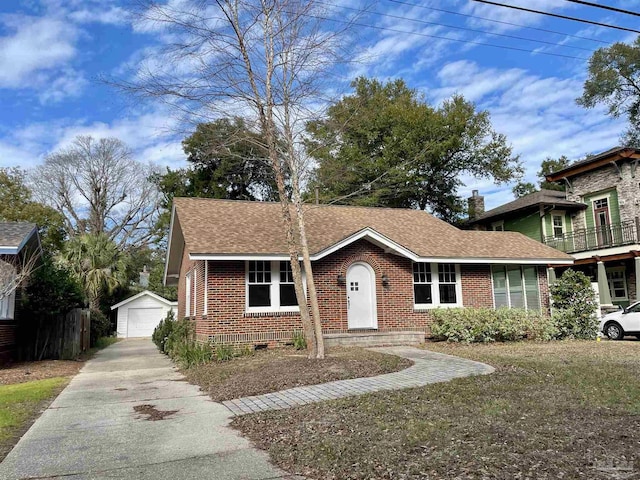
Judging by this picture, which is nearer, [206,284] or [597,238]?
[206,284]

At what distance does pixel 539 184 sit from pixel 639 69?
12.9 metres

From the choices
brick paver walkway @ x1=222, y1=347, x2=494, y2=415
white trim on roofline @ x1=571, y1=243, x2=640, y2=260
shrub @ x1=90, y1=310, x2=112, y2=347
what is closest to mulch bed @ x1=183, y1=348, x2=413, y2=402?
brick paver walkway @ x1=222, y1=347, x2=494, y2=415

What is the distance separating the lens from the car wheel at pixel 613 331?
17136 millimetres

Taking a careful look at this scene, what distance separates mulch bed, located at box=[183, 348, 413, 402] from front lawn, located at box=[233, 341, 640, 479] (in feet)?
5.64

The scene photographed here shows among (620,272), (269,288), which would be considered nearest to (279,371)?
(269,288)

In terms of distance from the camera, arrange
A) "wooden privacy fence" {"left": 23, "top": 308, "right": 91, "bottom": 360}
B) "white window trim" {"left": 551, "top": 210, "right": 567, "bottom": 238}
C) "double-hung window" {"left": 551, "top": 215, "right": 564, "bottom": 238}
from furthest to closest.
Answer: "double-hung window" {"left": 551, "top": 215, "right": 564, "bottom": 238} → "white window trim" {"left": 551, "top": 210, "right": 567, "bottom": 238} → "wooden privacy fence" {"left": 23, "top": 308, "right": 91, "bottom": 360}

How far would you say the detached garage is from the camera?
35.4 m

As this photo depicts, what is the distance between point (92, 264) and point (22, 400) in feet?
79.9

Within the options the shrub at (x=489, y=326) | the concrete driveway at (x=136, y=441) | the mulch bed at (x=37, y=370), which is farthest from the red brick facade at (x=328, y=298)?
the concrete driveway at (x=136, y=441)

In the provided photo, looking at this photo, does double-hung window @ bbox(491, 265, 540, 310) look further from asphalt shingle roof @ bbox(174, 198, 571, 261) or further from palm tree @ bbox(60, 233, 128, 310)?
palm tree @ bbox(60, 233, 128, 310)

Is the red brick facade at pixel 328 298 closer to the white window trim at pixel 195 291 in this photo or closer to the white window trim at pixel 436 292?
the white window trim at pixel 195 291

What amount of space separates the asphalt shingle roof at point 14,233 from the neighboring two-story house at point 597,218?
21429 mm

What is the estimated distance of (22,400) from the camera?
8.80m

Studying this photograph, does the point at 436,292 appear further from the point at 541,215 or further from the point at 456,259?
the point at 541,215
